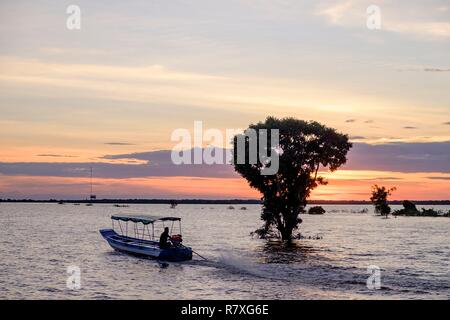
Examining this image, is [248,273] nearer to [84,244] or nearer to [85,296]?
[85,296]

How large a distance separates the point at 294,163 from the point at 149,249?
67.0 feet

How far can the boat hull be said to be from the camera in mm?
51250

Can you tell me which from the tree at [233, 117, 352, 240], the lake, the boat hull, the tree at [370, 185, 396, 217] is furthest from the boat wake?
the tree at [370, 185, 396, 217]

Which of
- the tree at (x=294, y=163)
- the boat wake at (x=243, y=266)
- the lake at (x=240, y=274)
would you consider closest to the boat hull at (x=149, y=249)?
the lake at (x=240, y=274)

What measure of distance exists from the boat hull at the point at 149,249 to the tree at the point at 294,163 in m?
15.8

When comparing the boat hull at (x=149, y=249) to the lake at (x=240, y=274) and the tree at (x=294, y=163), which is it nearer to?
the lake at (x=240, y=274)

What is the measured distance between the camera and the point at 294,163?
2566 inches

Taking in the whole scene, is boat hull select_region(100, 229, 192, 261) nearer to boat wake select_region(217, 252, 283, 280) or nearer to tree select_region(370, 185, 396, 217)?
boat wake select_region(217, 252, 283, 280)

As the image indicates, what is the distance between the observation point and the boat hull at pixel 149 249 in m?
51.2

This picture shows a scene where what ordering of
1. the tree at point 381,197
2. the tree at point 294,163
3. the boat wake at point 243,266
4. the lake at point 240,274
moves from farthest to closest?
1. the tree at point 381,197
2. the tree at point 294,163
3. the boat wake at point 243,266
4. the lake at point 240,274

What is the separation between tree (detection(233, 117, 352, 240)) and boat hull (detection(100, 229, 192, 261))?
15812 millimetres

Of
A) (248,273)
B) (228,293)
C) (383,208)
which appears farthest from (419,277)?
(383,208)

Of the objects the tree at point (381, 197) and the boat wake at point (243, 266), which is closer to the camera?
the boat wake at point (243, 266)
